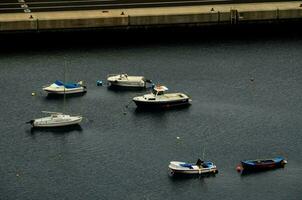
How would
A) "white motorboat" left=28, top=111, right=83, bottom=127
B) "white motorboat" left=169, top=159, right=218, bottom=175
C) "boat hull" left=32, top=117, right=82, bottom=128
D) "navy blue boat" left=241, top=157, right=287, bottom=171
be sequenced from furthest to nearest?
"white motorboat" left=28, top=111, right=83, bottom=127 → "boat hull" left=32, top=117, right=82, bottom=128 → "navy blue boat" left=241, top=157, right=287, bottom=171 → "white motorboat" left=169, top=159, right=218, bottom=175

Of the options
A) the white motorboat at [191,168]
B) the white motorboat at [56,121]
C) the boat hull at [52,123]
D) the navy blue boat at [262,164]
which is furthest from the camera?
the white motorboat at [56,121]

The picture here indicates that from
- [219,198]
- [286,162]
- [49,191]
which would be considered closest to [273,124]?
[286,162]

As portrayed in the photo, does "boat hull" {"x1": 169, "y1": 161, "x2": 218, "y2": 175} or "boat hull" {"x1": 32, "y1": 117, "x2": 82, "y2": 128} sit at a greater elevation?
"boat hull" {"x1": 32, "y1": 117, "x2": 82, "y2": 128}

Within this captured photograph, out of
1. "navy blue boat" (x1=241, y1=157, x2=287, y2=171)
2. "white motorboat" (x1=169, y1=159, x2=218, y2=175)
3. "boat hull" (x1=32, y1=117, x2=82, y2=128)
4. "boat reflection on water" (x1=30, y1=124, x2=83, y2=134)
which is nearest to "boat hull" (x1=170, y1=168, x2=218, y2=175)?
"white motorboat" (x1=169, y1=159, x2=218, y2=175)

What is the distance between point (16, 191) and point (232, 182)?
30.4m

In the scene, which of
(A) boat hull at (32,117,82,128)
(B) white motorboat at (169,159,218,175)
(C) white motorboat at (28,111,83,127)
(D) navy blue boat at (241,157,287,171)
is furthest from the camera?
(C) white motorboat at (28,111,83,127)

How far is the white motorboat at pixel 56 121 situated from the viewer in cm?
19800

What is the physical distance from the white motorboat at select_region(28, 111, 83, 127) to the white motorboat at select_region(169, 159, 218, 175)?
23129 mm

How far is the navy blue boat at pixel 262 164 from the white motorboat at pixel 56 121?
1177 inches

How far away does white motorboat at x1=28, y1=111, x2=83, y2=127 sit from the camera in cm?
19800

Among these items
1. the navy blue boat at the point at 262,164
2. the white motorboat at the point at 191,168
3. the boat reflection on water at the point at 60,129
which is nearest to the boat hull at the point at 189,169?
the white motorboat at the point at 191,168

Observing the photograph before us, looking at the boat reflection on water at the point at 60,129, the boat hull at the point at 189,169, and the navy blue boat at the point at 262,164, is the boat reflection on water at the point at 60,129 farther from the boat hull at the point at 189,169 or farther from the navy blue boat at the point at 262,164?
the navy blue boat at the point at 262,164

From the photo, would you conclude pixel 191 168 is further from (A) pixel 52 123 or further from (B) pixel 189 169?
(A) pixel 52 123

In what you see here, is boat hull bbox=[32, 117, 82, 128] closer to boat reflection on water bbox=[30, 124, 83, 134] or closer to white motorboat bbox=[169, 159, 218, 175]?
boat reflection on water bbox=[30, 124, 83, 134]
